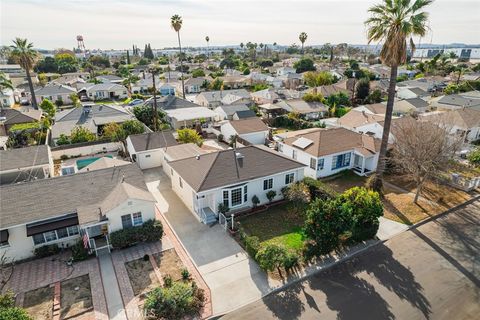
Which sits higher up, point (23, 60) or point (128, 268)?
point (23, 60)

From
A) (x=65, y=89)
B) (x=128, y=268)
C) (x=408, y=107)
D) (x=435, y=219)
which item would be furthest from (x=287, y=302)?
(x=65, y=89)

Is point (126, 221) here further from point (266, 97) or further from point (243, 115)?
point (266, 97)

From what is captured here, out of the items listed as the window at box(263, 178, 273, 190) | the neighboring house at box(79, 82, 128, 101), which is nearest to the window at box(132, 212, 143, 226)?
the window at box(263, 178, 273, 190)

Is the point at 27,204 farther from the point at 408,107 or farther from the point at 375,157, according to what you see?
the point at 408,107

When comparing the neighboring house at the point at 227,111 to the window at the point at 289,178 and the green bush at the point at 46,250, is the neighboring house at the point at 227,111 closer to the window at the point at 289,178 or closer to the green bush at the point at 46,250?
the window at the point at 289,178

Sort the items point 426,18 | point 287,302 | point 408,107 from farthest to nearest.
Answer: point 408,107
point 426,18
point 287,302

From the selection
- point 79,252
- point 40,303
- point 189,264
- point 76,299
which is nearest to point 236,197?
point 189,264

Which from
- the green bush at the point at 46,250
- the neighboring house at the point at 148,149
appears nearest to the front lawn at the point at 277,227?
the green bush at the point at 46,250
